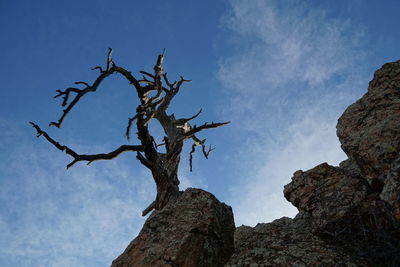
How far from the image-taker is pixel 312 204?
4.42 meters

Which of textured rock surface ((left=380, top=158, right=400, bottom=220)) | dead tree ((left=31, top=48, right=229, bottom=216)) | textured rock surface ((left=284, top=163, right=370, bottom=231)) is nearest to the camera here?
textured rock surface ((left=380, top=158, right=400, bottom=220))

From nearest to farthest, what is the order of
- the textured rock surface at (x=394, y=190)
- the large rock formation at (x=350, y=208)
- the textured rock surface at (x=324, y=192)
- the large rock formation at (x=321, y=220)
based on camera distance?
1. the textured rock surface at (x=394, y=190)
2. the large rock formation at (x=350, y=208)
3. the large rock formation at (x=321, y=220)
4. the textured rock surface at (x=324, y=192)

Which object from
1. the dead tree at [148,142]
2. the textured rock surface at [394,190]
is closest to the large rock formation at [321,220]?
the textured rock surface at [394,190]

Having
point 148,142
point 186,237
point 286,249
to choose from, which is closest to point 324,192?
point 286,249

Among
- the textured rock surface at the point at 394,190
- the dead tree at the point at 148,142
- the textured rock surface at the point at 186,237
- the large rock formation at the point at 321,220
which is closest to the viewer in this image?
the textured rock surface at the point at 394,190

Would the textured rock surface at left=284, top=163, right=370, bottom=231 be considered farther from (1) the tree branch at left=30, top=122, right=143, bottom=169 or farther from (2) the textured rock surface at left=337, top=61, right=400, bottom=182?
(1) the tree branch at left=30, top=122, right=143, bottom=169

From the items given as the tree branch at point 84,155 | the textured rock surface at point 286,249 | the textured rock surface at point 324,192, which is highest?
the tree branch at point 84,155

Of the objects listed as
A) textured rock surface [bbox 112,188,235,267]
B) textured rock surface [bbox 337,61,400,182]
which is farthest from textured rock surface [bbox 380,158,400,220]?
textured rock surface [bbox 112,188,235,267]

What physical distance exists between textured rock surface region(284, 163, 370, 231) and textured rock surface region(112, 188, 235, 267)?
1184 mm

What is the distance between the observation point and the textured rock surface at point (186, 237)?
4.17 m

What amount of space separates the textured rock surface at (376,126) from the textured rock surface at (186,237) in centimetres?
217

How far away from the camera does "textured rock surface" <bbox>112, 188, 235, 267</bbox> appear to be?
4172mm

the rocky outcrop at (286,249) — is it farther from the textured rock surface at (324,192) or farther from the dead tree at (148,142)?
the dead tree at (148,142)

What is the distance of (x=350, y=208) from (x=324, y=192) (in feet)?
1.86
